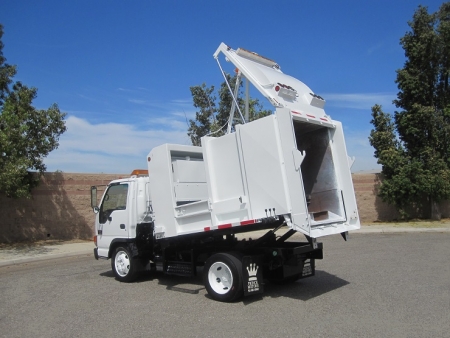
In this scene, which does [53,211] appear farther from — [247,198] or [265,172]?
[265,172]

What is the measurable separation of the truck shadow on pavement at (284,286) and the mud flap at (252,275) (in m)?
0.31

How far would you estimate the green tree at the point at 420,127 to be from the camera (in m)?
20.8

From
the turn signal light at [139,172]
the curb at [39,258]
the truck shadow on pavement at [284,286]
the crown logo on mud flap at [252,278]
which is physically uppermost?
the turn signal light at [139,172]

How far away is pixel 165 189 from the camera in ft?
28.0

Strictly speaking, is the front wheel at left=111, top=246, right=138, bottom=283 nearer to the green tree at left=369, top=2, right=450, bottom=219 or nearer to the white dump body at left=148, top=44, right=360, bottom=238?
the white dump body at left=148, top=44, right=360, bottom=238

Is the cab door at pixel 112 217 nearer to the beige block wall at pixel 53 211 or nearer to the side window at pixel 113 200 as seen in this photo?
the side window at pixel 113 200

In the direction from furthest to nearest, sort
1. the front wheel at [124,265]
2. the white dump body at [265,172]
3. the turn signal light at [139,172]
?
1. the turn signal light at [139,172]
2. the front wheel at [124,265]
3. the white dump body at [265,172]

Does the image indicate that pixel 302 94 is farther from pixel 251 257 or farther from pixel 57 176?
pixel 57 176

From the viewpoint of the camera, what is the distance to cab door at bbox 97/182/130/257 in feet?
31.9

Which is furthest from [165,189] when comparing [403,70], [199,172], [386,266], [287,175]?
[403,70]

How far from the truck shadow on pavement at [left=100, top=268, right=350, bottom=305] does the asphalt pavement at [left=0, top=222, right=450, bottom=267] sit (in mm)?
3351

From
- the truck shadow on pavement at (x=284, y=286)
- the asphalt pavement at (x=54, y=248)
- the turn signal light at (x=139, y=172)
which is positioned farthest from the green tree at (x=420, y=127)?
the turn signal light at (x=139, y=172)

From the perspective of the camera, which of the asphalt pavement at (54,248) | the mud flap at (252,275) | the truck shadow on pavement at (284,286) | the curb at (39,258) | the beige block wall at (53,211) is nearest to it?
the mud flap at (252,275)

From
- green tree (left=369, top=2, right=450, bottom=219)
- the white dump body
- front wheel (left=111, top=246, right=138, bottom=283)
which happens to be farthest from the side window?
green tree (left=369, top=2, right=450, bottom=219)
